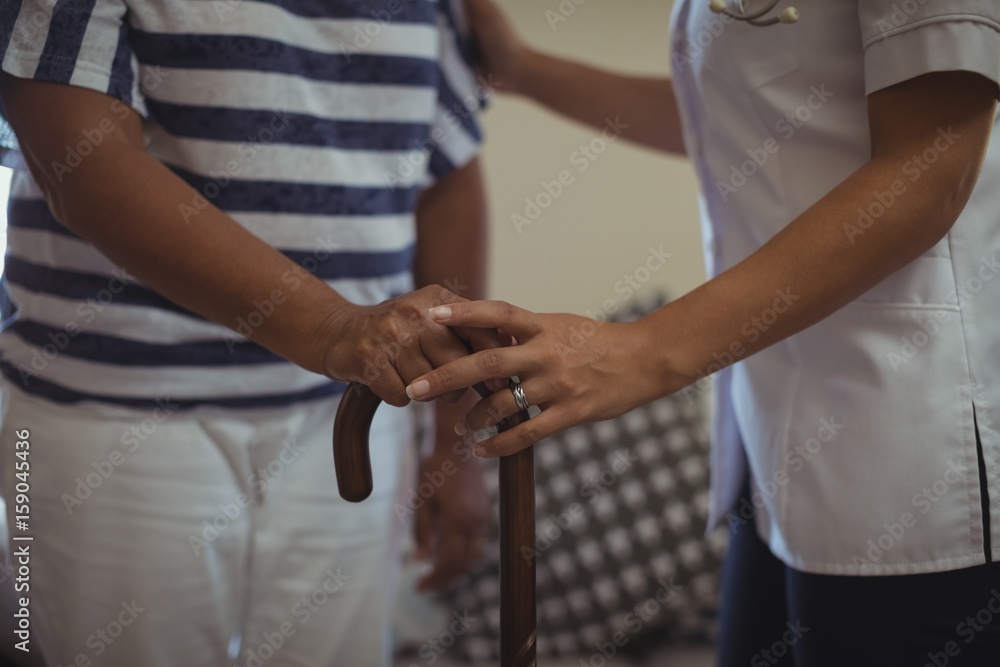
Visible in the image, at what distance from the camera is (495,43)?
112cm

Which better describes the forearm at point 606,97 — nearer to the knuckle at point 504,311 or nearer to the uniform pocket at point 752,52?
the uniform pocket at point 752,52

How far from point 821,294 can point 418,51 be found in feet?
1.77

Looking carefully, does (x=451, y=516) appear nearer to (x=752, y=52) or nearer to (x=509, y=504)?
(x=509, y=504)

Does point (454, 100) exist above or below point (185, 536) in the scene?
above

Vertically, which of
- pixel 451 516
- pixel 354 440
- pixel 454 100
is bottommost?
pixel 451 516

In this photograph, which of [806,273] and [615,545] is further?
[615,545]

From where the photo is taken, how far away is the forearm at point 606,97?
3.73 ft

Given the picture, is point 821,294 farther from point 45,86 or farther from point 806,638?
point 45,86

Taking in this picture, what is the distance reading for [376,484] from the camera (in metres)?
1.00

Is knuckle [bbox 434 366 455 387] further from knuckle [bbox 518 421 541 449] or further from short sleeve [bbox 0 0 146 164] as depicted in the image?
short sleeve [bbox 0 0 146 164]

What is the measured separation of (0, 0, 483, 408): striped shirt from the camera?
796 millimetres

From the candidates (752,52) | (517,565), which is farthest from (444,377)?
(752,52)

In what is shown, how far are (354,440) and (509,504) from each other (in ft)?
0.46

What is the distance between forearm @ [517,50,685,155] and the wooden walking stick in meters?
0.61
